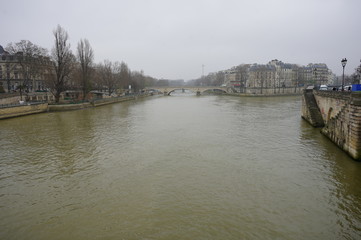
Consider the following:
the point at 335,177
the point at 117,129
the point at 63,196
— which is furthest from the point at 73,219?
the point at 117,129

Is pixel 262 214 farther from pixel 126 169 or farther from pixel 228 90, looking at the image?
pixel 228 90

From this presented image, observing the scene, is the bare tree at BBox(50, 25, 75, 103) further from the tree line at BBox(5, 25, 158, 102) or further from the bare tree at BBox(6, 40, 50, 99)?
the bare tree at BBox(6, 40, 50, 99)

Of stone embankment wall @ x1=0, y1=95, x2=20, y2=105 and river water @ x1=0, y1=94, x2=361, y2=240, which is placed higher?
stone embankment wall @ x1=0, y1=95, x2=20, y2=105

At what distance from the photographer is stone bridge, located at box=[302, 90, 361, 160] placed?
34.0ft

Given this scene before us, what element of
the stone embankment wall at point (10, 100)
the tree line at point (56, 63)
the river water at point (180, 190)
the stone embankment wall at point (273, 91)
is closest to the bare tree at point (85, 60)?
the tree line at point (56, 63)

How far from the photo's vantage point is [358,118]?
1020 centimetres

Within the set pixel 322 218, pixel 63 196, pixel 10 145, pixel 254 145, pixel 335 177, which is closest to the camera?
pixel 322 218

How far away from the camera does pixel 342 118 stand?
478 inches

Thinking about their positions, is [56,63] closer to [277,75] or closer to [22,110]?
[22,110]

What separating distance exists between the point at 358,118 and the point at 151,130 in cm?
1325

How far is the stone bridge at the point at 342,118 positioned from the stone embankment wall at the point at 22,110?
30244 mm

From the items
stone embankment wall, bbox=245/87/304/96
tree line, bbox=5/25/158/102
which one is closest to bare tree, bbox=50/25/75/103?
tree line, bbox=5/25/158/102

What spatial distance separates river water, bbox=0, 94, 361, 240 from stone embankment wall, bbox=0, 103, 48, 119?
535 inches

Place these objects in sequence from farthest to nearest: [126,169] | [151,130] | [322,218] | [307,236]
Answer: [151,130], [126,169], [322,218], [307,236]
